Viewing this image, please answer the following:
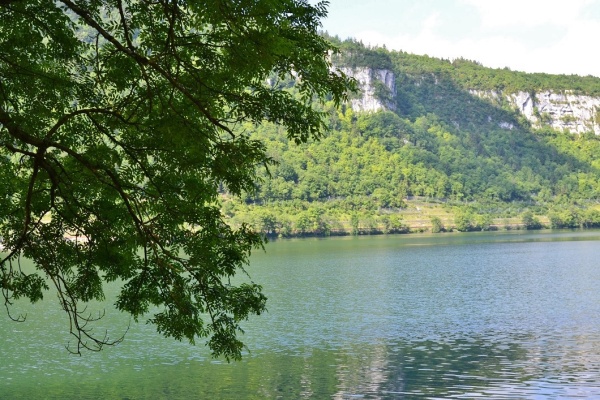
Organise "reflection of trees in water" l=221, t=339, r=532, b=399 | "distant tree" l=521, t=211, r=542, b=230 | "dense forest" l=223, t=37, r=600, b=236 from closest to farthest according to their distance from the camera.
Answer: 1. "reflection of trees in water" l=221, t=339, r=532, b=399
2. "dense forest" l=223, t=37, r=600, b=236
3. "distant tree" l=521, t=211, r=542, b=230

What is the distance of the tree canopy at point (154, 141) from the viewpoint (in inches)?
380

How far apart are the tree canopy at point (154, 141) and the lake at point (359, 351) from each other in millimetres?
7709

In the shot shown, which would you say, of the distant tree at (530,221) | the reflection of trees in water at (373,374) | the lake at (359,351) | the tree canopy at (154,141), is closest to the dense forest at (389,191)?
the distant tree at (530,221)

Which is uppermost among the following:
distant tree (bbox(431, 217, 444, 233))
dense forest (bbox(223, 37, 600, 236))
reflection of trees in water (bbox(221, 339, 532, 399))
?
dense forest (bbox(223, 37, 600, 236))

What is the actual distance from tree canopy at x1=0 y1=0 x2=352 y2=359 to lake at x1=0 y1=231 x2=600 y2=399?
7709 mm

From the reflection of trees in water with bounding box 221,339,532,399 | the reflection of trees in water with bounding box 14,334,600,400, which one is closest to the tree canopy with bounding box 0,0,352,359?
the reflection of trees in water with bounding box 14,334,600,400

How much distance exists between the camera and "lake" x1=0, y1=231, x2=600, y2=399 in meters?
18.8

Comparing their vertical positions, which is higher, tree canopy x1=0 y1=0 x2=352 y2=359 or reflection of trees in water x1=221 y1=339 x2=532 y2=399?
tree canopy x1=0 y1=0 x2=352 y2=359

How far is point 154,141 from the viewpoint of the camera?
10.4 metres

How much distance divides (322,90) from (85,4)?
378cm

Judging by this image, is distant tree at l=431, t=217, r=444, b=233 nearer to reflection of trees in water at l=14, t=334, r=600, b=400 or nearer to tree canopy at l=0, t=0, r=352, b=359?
reflection of trees in water at l=14, t=334, r=600, b=400

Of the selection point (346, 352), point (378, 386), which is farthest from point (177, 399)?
point (346, 352)

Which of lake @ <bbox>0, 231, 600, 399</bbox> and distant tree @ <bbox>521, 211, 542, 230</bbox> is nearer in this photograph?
lake @ <bbox>0, 231, 600, 399</bbox>

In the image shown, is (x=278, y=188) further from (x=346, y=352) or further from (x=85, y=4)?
(x=85, y=4)
